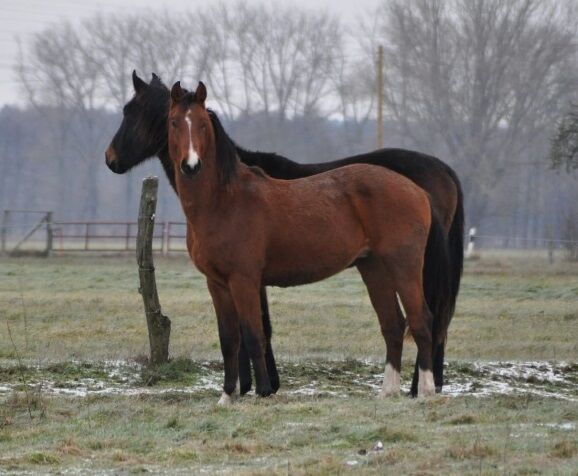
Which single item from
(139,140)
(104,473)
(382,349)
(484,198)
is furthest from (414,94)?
(104,473)

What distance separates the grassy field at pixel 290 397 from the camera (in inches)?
250

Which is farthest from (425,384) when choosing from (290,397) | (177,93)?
(177,93)

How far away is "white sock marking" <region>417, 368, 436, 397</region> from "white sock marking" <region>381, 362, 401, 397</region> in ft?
0.77

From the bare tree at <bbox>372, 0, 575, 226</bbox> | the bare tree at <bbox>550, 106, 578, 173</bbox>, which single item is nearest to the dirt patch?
the bare tree at <bbox>550, 106, 578, 173</bbox>

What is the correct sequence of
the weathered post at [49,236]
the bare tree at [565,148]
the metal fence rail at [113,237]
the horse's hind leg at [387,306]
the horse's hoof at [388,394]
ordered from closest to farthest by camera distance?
the horse's hoof at [388,394] < the horse's hind leg at [387,306] < the bare tree at [565,148] < the weathered post at [49,236] < the metal fence rail at [113,237]

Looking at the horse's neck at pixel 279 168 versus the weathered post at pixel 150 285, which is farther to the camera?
the weathered post at pixel 150 285

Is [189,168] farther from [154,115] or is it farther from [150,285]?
[150,285]

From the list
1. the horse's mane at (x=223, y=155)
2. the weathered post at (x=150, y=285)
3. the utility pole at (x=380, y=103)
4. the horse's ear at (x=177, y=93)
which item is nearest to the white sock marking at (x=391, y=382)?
the horse's mane at (x=223, y=155)

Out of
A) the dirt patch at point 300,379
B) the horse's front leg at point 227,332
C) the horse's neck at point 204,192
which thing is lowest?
the dirt patch at point 300,379

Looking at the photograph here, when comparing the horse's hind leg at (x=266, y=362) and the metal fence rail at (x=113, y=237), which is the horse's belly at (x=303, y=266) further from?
the metal fence rail at (x=113, y=237)

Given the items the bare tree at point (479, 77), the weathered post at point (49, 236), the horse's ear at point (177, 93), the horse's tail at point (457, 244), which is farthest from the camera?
the bare tree at point (479, 77)

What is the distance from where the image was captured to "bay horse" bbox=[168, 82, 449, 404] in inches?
337

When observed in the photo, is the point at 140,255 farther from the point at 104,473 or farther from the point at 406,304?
the point at 104,473

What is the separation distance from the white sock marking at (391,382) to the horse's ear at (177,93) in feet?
8.94
